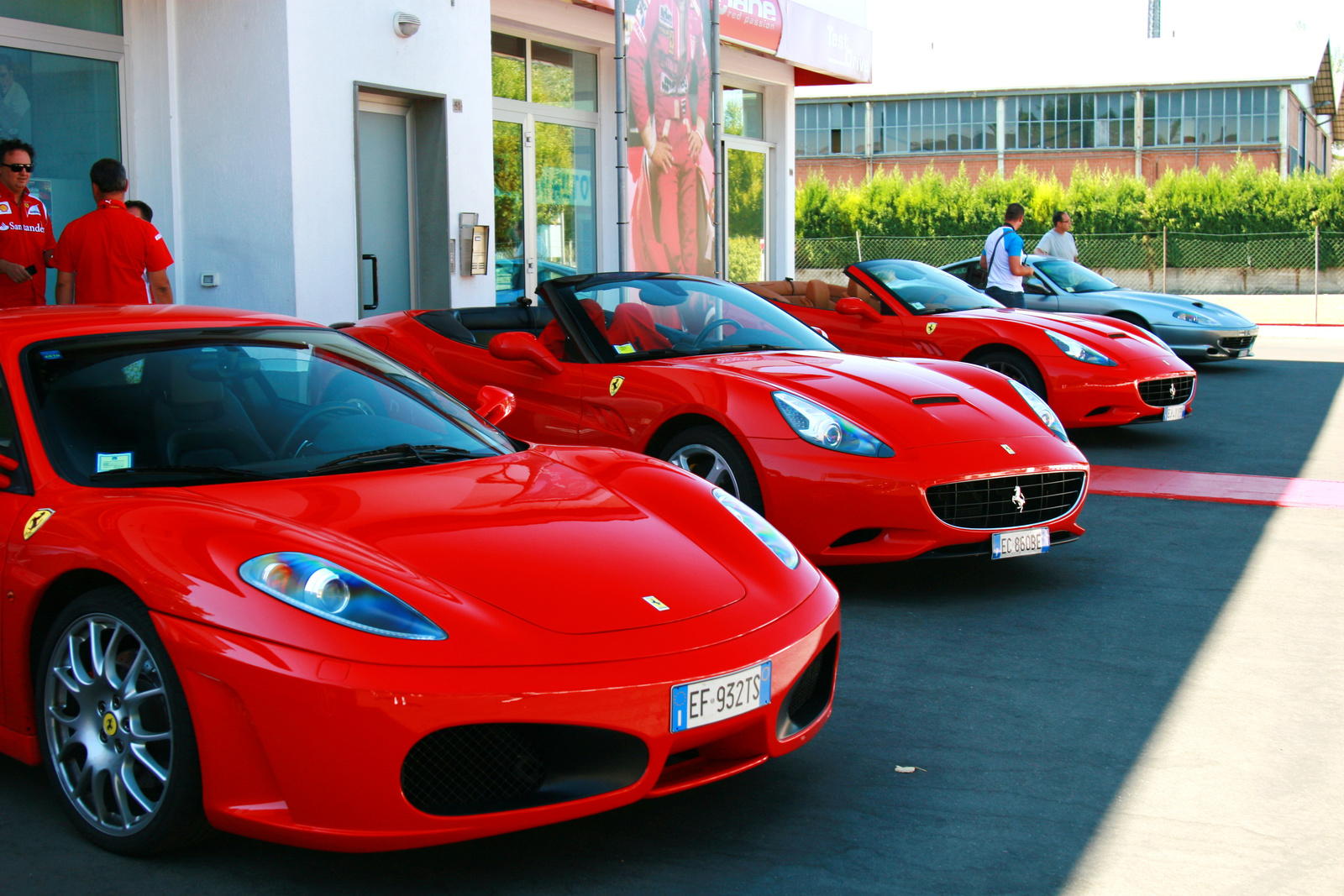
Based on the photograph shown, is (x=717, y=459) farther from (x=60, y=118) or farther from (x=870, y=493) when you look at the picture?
(x=60, y=118)

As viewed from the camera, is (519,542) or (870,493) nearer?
(519,542)

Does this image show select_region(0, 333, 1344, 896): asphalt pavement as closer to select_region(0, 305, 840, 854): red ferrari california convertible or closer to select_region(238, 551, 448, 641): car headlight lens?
select_region(0, 305, 840, 854): red ferrari california convertible

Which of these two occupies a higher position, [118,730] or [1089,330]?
[1089,330]

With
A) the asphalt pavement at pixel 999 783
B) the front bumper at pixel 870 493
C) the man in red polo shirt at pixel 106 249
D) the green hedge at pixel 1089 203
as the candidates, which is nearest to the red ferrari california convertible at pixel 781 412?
the front bumper at pixel 870 493

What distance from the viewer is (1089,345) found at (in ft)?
31.4

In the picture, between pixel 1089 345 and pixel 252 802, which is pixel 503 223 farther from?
pixel 252 802

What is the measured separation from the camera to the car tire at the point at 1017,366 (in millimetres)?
9594

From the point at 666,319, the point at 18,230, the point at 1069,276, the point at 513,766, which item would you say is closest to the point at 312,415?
the point at 513,766

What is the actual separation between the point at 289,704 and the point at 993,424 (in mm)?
3766

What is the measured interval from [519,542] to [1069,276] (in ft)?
41.6

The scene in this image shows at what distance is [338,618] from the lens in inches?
110

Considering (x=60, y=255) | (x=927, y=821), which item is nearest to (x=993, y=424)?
(x=927, y=821)

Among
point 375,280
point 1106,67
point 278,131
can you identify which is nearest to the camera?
point 278,131

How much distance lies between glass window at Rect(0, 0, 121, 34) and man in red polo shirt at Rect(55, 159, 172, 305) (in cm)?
202
